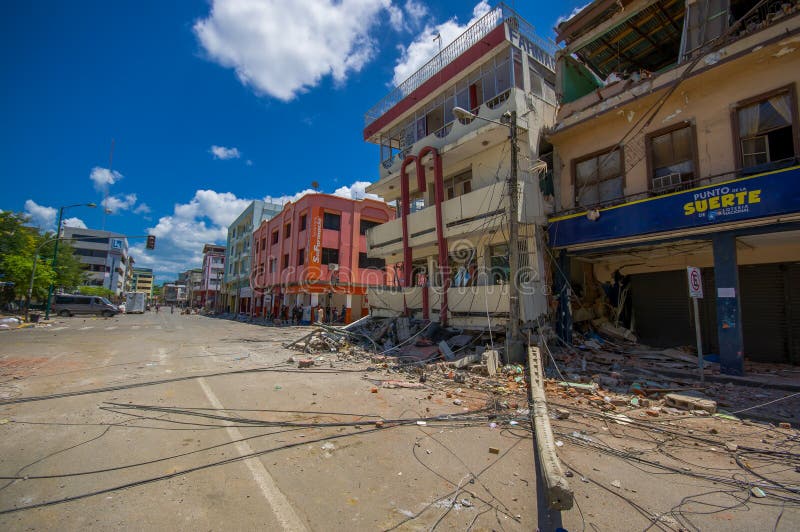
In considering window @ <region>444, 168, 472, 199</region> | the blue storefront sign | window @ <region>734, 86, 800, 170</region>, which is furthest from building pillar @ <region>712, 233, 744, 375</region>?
window @ <region>444, 168, 472, 199</region>

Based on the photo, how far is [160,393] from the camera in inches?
295

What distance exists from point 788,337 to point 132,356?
21.4m

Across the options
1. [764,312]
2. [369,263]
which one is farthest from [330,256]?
[764,312]

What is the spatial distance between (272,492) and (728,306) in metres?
11.5

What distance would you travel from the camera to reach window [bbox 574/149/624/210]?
40.5 feet

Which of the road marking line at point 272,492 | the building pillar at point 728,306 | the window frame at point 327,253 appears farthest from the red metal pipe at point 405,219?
the window frame at point 327,253

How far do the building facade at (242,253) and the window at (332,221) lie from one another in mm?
18941

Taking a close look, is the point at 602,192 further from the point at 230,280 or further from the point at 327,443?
the point at 230,280

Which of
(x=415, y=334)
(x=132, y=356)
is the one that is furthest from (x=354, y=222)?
(x=132, y=356)

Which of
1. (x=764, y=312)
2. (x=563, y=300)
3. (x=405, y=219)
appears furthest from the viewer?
(x=405, y=219)

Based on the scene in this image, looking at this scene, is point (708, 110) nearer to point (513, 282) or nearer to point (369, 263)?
point (513, 282)

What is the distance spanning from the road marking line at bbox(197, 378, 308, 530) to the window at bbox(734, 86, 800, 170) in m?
12.7

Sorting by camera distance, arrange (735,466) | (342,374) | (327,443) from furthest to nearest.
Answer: (342,374) → (327,443) → (735,466)

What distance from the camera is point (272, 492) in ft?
12.1
